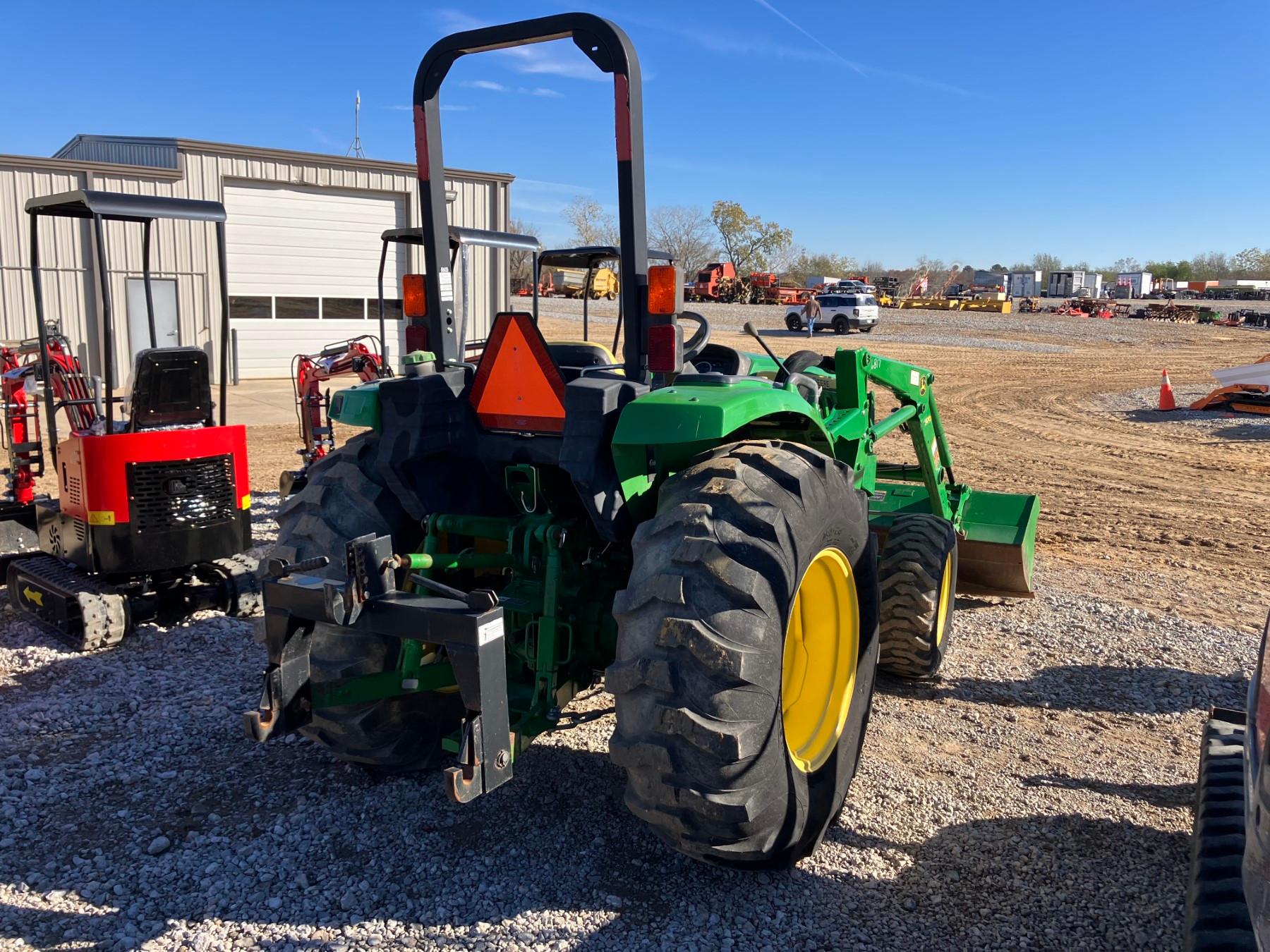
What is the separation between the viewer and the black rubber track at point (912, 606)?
16.5ft

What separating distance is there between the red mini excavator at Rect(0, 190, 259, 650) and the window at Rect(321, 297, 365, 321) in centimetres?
1340

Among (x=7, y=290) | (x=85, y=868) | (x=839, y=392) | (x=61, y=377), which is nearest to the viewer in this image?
(x=85, y=868)

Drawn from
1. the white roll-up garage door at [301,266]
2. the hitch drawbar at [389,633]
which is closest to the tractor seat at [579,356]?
the hitch drawbar at [389,633]

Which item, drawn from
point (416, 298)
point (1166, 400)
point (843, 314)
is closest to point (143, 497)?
point (416, 298)

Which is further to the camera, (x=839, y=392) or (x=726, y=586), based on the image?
(x=839, y=392)

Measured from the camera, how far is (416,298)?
13.4ft

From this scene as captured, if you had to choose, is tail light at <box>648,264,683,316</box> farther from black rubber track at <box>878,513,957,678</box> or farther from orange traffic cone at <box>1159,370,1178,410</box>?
orange traffic cone at <box>1159,370,1178,410</box>

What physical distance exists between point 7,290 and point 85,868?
15.5 metres

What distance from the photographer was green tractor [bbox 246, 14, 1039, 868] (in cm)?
287

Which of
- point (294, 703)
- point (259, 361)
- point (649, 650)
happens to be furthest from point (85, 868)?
point (259, 361)

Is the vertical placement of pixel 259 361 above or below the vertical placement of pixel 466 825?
above

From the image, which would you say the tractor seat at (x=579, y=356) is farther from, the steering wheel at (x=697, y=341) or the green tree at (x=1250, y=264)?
the green tree at (x=1250, y=264)

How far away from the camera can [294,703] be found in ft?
10.4

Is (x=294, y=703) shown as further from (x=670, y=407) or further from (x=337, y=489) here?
(x=670, y=407)
